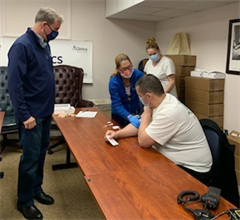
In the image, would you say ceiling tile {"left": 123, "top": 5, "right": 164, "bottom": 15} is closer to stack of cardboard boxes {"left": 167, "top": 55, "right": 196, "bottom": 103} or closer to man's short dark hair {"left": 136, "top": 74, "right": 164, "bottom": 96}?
stack of cardboard boxes {"left": 167, "top": 55, "right": 196, "bottom": 103}

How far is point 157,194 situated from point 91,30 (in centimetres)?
356

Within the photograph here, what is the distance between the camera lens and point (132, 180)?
4.59 feet

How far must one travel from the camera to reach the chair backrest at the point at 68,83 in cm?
401

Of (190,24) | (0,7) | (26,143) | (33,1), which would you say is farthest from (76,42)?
(26,143)

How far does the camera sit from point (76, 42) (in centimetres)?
427

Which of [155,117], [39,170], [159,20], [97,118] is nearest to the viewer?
[155,117]

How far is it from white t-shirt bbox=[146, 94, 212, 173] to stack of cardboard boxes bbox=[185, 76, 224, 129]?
1495 millimetres

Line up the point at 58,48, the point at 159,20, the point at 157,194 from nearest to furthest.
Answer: the point at 157,194 → the point at 58,48 → the point at 159,20

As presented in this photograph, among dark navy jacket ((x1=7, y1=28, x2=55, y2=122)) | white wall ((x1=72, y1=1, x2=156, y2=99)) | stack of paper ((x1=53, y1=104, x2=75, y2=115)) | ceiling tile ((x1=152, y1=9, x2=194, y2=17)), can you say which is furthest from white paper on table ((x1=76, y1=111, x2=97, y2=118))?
ceiling tile ((x1=152, y1=9, x2=194, y2=17))

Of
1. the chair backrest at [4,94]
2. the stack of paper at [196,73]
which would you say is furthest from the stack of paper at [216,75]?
the chair backrest at [4,94]

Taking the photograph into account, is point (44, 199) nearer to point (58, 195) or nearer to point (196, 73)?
point (58, 195)

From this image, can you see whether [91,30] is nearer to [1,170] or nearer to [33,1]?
[33,1]

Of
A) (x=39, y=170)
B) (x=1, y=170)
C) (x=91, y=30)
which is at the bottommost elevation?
(x=1, y=170)

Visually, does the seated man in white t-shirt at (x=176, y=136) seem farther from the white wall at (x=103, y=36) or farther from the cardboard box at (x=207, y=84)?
the white wall at (x=103, y=36)
